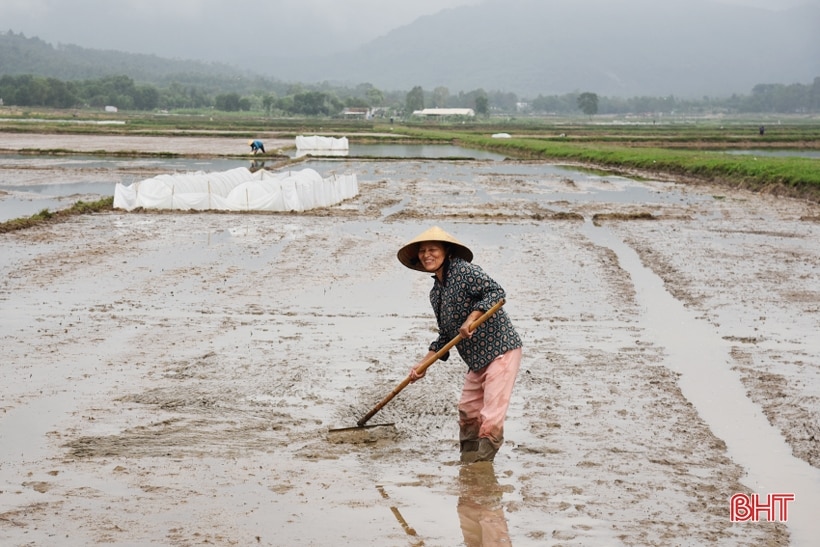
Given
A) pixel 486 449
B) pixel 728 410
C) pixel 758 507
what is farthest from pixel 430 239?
pixel 728 410

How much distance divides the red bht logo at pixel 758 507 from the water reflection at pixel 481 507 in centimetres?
123

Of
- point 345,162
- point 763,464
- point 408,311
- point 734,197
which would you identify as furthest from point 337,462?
point 345,162

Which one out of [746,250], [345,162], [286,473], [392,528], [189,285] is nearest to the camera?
[392,528]

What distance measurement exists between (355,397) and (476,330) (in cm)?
198

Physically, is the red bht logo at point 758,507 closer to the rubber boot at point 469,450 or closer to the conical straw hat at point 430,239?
the rubber boot at point 469,450

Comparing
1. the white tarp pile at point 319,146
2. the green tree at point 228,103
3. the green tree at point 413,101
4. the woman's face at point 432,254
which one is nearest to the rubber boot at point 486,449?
the woman's face at point 432,254

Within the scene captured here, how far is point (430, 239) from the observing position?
568cm

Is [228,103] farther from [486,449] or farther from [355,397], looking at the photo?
[486,449]

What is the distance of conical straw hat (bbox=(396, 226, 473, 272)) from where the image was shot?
5688mm

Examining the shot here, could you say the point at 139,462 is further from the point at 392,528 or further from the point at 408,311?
the point at 408,311

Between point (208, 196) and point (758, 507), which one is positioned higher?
point (208, 196)

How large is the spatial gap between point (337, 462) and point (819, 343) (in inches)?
223

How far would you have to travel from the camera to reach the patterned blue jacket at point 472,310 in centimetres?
561

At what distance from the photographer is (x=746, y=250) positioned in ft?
53.4
